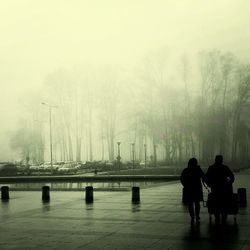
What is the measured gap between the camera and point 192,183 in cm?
1220

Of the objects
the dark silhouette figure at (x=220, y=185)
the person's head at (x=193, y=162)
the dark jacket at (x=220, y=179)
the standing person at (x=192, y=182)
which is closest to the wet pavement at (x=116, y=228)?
the dark silhouette figure at (x=220, y=185)

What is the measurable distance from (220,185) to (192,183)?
2.44 ft

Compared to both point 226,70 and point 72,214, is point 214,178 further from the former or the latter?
point 226,70

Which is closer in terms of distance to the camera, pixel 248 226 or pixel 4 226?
pixel 248 226

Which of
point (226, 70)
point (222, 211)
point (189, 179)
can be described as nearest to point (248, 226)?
point (222, 211)

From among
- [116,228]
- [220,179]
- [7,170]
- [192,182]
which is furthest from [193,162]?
[7,170]

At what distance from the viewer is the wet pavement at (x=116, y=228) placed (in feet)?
31.4

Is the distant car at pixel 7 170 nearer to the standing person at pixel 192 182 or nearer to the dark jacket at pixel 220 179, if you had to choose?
the standing person at pixel 192 182

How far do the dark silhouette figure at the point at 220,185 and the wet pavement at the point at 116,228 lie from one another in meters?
0.54

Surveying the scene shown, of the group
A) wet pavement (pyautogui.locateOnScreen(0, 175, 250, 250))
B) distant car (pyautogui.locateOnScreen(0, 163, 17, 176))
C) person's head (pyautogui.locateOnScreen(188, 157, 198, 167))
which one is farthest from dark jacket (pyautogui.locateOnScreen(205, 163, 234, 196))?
distant car (pyautogui.locateOnScreen(0, 163, 17, 176))

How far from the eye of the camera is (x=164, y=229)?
11398 millimetres

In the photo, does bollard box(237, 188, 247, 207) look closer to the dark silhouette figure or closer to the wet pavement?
the wet pavement

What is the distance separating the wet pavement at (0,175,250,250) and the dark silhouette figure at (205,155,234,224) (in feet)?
1.76

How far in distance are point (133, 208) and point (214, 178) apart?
5069 millimetres
